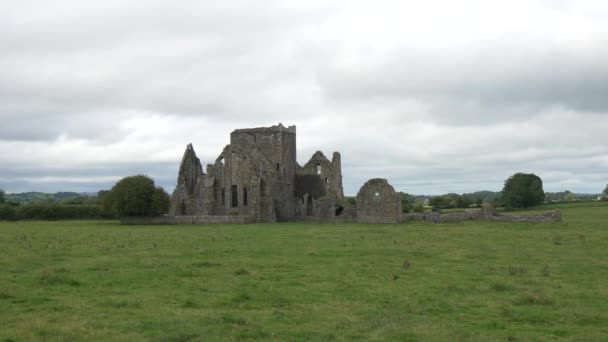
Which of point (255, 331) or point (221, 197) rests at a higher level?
point (221, 197)

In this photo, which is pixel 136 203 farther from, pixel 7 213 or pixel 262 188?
pixel 7 213

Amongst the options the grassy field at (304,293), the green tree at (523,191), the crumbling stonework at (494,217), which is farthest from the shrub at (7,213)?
the green tree at (523,191)

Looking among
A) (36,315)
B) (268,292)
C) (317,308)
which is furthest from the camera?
(268,292)

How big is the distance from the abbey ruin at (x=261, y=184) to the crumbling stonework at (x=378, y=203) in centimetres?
180

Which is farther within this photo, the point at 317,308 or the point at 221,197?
the point at 221,197

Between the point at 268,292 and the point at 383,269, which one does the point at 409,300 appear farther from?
the point at 383,269

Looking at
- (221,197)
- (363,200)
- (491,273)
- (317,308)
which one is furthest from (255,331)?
(221,197)

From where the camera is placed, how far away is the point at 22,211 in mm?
74062

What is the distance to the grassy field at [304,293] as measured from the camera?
12.0m

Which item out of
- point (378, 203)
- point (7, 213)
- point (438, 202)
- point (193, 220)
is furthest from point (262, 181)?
point (438, 202)

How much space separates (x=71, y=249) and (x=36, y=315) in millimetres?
14948

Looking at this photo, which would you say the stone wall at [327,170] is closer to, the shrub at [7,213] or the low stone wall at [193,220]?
the low stone wall at [193,220]

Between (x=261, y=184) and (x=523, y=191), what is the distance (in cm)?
4451

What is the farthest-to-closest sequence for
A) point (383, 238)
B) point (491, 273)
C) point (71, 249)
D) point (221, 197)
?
point (221, 197) → point (383, 238) → point (71, 249) → point (491, 273)
